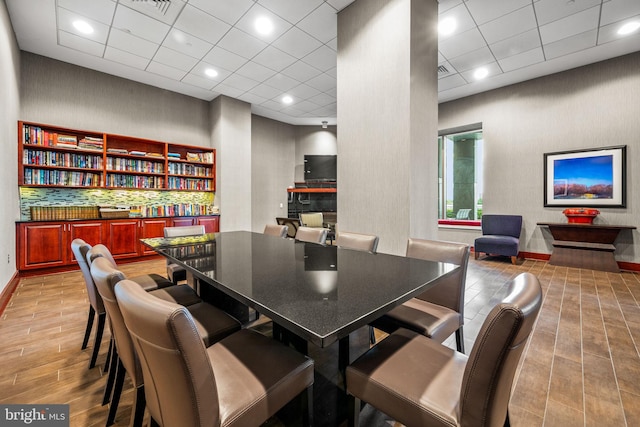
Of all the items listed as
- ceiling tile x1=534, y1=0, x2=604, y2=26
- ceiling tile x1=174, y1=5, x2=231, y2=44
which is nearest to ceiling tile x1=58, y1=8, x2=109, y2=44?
ceiling tile x1=174, y1=5, x2=231, y2=44

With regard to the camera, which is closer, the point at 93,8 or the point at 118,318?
the point at 118,318

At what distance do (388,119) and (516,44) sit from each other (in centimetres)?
293

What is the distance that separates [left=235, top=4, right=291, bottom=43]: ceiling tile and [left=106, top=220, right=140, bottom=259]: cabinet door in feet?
12.4

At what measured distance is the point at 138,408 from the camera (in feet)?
3.66

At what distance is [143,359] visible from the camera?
2.82 ft

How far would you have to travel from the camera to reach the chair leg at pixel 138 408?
3.60 feet

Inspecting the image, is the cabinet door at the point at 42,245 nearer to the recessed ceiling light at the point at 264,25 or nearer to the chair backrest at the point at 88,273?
the chair backrest at the point at 88,273

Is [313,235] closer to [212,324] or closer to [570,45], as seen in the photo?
[212,324]

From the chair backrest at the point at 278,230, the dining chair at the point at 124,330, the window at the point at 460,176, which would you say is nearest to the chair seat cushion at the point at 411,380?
the dining chair at the point at 124,330

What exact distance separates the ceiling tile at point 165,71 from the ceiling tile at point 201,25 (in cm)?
128

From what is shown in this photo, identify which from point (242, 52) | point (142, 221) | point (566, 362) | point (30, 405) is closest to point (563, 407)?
point (566, 362)

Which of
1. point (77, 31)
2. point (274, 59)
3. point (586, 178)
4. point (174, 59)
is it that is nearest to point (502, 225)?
point (586, 178)

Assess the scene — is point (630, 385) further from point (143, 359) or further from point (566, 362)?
point (143, 359)

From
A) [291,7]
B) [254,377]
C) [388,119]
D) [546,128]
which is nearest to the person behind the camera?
[254,377]
